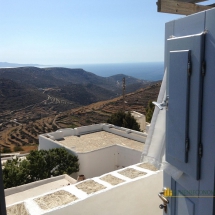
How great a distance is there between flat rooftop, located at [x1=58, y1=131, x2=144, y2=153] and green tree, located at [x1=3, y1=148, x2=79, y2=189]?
1.15 m

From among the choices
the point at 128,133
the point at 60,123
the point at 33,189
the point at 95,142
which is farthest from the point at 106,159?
the point at 60,123

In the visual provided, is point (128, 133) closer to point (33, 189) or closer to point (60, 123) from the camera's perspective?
point (33, 189)

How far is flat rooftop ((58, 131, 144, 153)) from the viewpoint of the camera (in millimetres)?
14289

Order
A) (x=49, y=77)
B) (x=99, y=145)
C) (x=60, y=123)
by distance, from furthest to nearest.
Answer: (x=49, y=77) < (x=60, y=123) < (x=99, y=145)

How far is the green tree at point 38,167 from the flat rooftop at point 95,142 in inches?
45.3

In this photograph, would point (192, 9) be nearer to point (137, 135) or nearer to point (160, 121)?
point (160, 121)

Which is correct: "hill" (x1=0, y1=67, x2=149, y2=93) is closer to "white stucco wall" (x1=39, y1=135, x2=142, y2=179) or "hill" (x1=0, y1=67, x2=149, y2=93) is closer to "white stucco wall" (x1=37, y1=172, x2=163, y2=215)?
"white stucco wall" (x1=39, y1=135, x2=142, y2=179)

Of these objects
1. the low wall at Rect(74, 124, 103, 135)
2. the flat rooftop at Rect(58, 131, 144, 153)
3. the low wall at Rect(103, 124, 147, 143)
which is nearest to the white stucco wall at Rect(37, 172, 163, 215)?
the flat rooftop at Rect(58, 131, 144, 153)

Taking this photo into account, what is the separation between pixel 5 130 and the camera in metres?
43.7

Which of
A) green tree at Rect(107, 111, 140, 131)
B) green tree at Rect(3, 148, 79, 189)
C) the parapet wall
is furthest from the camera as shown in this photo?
green tree at Rect(107, 111, 140, 131)

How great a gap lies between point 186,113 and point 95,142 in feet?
44.8

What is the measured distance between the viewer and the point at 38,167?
11.6 meters

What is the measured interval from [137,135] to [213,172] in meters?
13.8

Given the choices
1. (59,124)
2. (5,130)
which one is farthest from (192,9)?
(5,130)
